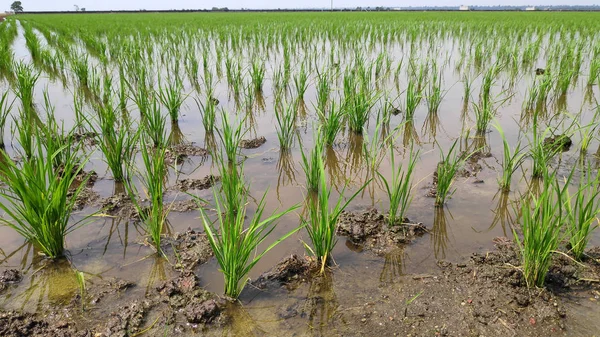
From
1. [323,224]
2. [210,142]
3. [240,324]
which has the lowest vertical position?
[240,324]

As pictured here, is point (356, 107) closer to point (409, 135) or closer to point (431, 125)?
point (409, 135)

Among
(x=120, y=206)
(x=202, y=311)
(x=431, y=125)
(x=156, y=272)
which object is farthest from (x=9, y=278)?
(x=431, y=125)

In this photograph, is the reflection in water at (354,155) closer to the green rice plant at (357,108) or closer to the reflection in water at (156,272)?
the green rice plant at (357,108)

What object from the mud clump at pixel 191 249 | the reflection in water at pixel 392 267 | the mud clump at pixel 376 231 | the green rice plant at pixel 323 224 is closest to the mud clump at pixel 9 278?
the mud clump at pixel 191 249

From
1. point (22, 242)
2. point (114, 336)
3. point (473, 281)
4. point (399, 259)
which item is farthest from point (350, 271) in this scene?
point (22, 242)

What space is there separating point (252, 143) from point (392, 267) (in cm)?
205

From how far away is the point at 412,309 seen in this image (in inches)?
69.6

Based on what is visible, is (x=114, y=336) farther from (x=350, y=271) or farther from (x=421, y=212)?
(x=421, y=212)

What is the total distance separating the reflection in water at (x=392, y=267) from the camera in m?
2.00

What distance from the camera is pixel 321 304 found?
71.9 inches

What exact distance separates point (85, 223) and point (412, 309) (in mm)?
1848

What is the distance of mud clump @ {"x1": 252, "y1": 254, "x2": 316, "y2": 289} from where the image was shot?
1.97m

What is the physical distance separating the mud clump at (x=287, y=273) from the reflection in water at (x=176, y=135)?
2212 millimetres

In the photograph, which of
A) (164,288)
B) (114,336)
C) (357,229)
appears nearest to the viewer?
(114,336)
